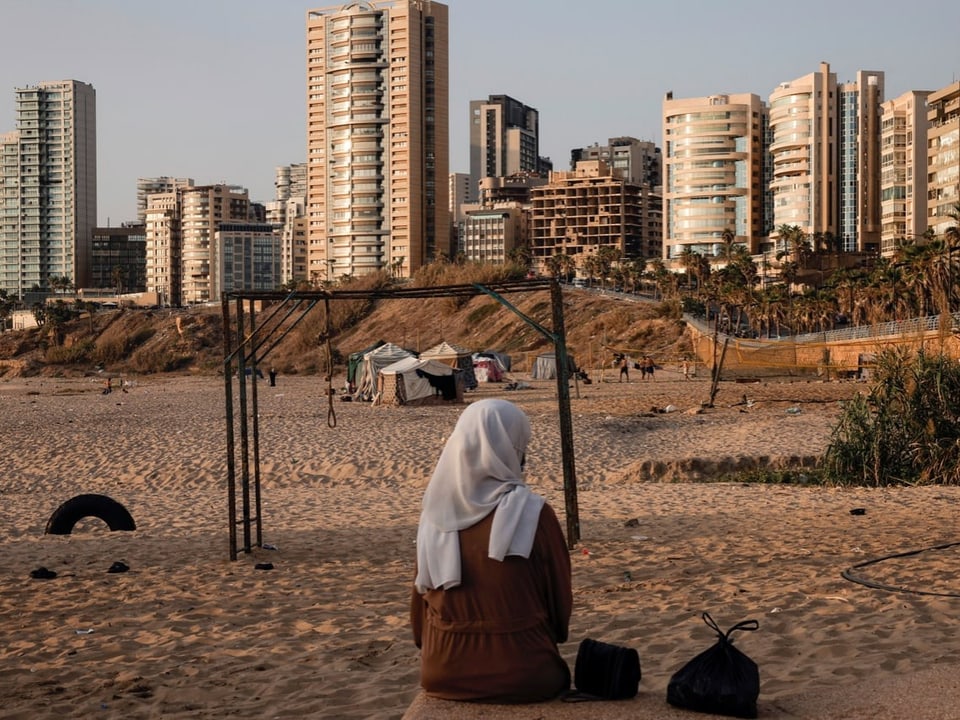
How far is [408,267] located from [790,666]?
114 meters

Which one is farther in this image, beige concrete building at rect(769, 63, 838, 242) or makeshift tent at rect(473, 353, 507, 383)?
beige concrete building at rect(769, 63, 838, 242)

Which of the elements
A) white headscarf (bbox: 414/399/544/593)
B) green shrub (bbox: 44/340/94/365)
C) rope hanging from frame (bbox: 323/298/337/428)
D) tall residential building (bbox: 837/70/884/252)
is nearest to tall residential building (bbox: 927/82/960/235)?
tall residential building (bbox: 837/70/884/252)

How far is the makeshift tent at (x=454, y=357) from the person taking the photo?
40.4 m

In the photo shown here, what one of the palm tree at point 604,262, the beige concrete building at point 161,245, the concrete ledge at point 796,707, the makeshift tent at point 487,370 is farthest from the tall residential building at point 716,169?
the concrete ledge at point 796,707

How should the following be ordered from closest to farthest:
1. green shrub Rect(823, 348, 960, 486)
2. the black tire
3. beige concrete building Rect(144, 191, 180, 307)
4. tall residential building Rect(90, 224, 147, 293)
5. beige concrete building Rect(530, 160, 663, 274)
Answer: the black tire
green shrub Rect(823, 348, 960, 486)
beige concrete building Rect(530, 160, 663, 274)
beige concrete building Rect(144, 191, 180, 307)
tall residential building Rect(90, 224, 147, 293)

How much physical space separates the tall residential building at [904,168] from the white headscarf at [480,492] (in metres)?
92.3

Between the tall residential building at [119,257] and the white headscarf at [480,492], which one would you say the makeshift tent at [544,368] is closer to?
the white headscarf at [480,492]

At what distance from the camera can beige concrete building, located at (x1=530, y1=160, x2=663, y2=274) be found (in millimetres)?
139250

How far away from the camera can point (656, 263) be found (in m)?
100

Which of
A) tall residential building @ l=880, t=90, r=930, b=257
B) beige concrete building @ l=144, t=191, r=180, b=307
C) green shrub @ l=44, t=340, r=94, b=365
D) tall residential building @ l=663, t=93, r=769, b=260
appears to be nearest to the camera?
green shrub @ l=44, t=340, r=94, b=365

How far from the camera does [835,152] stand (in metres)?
112

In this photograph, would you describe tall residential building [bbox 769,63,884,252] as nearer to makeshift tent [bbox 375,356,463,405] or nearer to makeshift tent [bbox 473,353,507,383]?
makeshift tent [bbox 473,353,507,383]

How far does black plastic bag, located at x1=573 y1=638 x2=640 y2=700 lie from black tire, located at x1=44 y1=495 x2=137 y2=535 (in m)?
9.35

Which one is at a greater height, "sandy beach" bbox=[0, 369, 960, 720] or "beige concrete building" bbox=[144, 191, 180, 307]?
"beige concrete building" bbox=[144, 191, 180, 307]
